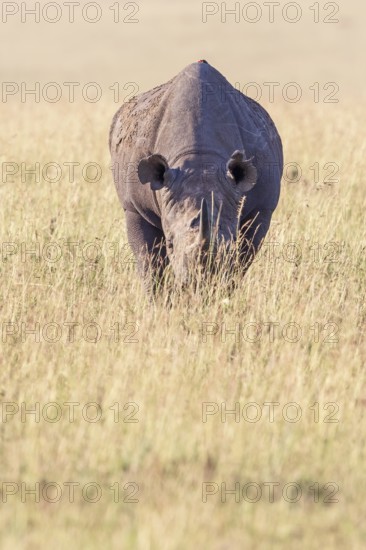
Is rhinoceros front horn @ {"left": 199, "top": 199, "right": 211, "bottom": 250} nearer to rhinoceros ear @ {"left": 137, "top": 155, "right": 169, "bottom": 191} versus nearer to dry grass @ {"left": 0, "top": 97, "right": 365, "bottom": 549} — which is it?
dry grass @ {"left": 0, "top": 97, "right": 365, "bottom": 549}

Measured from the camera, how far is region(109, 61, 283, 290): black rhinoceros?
705cm

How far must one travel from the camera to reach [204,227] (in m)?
6.67

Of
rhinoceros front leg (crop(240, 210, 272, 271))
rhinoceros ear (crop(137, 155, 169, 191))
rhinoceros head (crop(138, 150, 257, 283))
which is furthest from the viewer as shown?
rhinoceros front leg (crop(240, 210, 272, 271))

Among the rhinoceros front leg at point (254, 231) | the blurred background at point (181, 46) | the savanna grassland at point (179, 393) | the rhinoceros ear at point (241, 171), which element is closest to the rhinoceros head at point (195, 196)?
the rhinoceros ear at point (241, 171)

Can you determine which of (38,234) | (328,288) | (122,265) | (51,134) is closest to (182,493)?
(328,288)

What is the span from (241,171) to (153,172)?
62cm

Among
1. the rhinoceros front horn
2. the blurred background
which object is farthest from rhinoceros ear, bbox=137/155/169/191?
the blurred background

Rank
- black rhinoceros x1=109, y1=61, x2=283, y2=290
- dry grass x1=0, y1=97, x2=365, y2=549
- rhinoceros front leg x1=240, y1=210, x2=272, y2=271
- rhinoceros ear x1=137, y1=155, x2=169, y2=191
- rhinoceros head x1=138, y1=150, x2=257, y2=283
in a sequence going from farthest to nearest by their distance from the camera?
rhinoceros front leg x1=240, y1=210, x2=272, y2=271 < rhinoceros ear x1=137, y1=155, x2=169, y2=191 < black rhinoceros x1=109, y1=61, x2=283, y2=290 < rhinoceros head x1=138, y1=150, x2=257, y2=283 < dry grass x1=0, y1=97, x2=365, y2=549

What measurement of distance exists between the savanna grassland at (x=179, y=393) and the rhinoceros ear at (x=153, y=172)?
810mm

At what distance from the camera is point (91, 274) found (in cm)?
858

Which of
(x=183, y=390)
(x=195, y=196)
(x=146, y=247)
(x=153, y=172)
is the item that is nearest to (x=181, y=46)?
(x=146, y=247)

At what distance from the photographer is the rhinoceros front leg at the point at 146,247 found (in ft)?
27.4

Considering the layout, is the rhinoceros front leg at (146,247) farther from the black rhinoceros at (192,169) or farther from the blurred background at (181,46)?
the blurred background at (181,46)

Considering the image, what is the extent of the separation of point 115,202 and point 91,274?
2738 millimetres
